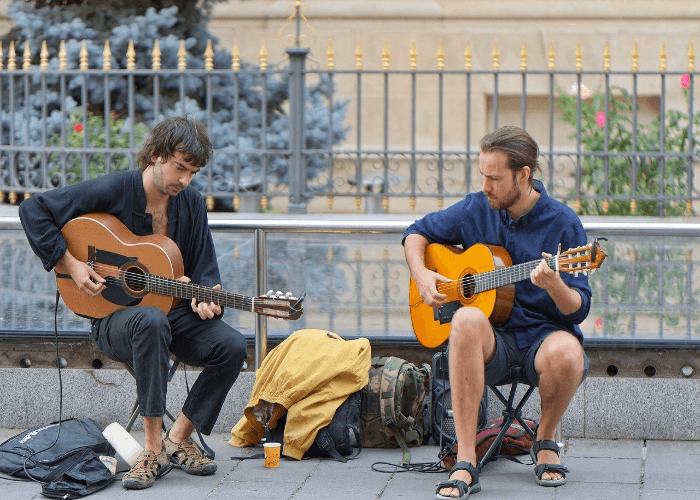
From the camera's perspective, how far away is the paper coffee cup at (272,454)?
514 centimetres

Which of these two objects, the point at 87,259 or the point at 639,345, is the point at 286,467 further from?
the point at 639,345

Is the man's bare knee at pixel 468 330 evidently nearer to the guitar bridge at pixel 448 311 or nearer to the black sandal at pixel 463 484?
the guitar bridge at pixel 448 311

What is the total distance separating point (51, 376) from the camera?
580 centimetres

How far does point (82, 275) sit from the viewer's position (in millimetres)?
5004

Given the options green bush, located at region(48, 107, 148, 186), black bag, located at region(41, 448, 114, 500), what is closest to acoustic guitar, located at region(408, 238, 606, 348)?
black bag, located at region(41, 448, 114, 500)

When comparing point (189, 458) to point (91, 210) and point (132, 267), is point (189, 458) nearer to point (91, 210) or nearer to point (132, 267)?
point (132, 267)

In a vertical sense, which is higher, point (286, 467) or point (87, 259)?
point (87, 259)

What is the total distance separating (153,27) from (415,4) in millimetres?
3485

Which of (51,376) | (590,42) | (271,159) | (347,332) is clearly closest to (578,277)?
(347,332)

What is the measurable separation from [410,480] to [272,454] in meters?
0.60

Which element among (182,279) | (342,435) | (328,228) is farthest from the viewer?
(328,228)

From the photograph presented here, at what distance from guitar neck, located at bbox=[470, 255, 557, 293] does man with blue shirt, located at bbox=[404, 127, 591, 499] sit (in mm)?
106

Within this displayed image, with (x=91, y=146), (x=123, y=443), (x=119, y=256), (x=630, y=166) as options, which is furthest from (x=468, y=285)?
(x=91, y=146)

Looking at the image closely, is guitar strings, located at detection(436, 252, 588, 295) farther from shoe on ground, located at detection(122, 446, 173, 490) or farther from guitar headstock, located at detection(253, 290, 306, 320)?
shoe on ground, located at detection(122, 446, 173, 490)
